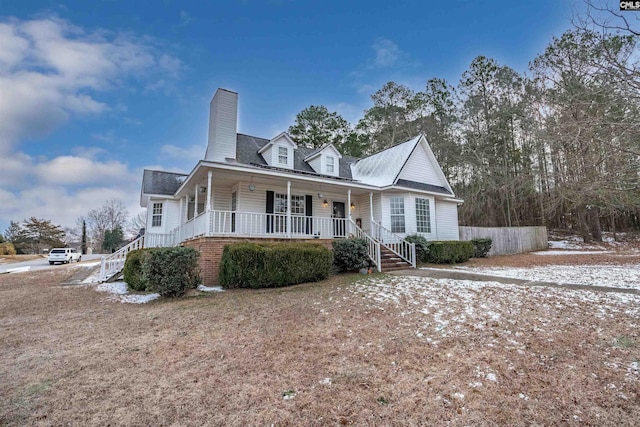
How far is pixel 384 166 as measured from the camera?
16.4 metres

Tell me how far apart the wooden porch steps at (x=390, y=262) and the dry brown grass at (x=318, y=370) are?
5.46 m

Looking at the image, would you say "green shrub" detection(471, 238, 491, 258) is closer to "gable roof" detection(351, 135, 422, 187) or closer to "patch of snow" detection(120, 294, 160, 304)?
"gable roof" detection(351, 135, 422, 187)

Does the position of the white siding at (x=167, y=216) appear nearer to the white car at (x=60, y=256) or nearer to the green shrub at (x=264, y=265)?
the green shrub at (x=264, y=265)

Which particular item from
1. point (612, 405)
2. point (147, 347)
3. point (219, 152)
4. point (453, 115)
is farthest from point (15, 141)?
point (453, 115)

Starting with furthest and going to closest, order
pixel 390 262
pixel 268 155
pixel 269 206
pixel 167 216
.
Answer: pixel 167 216 < pixel 268 155 < pixel 269 206 < pixel 390 262

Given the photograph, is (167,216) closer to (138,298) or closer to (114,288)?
(114,288)

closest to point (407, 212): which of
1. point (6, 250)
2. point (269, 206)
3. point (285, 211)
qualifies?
point (285, 211)

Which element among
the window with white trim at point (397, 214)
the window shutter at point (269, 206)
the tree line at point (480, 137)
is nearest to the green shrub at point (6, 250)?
the tree line at point (480, 137)

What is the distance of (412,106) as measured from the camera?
27.2 metres

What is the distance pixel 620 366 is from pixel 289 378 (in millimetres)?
3524

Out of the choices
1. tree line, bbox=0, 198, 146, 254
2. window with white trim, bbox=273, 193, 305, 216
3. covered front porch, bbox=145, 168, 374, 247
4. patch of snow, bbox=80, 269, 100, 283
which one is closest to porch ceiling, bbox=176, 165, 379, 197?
covered front porch, bbox=145, 168, 374, 247

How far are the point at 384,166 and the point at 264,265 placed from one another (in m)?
10.5

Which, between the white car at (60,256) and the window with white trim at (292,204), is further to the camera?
the white car at (60,256)

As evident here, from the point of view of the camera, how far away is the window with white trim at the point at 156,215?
1538cm
